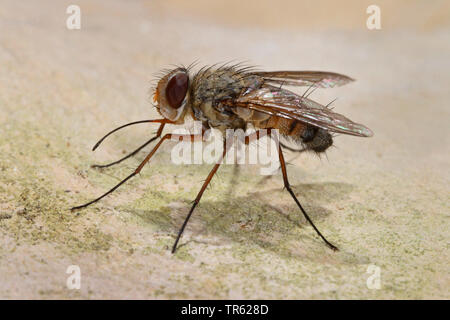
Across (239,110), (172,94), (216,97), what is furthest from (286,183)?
(172,94)

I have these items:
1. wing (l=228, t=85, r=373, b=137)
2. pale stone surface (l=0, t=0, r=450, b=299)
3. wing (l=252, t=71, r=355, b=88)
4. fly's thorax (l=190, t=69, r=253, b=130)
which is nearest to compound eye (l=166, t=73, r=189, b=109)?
fly's thorax (l=190, t=69, r=253, b=130)

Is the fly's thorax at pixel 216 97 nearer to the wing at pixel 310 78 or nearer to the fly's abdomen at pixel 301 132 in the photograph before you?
the fly's abdomen at pixel 301 132

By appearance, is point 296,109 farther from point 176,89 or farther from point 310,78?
point 310,78

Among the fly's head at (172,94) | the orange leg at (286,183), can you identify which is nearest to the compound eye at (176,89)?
the fly's head at (172,94)

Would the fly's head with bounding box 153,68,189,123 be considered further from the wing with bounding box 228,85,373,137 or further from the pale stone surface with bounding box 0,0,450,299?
the pale stone surface with bounding box 0,0,450,299

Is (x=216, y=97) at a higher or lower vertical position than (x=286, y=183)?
higher

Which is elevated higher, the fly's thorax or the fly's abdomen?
the fly's thorax

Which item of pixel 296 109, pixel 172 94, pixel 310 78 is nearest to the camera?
pixel 296 109
